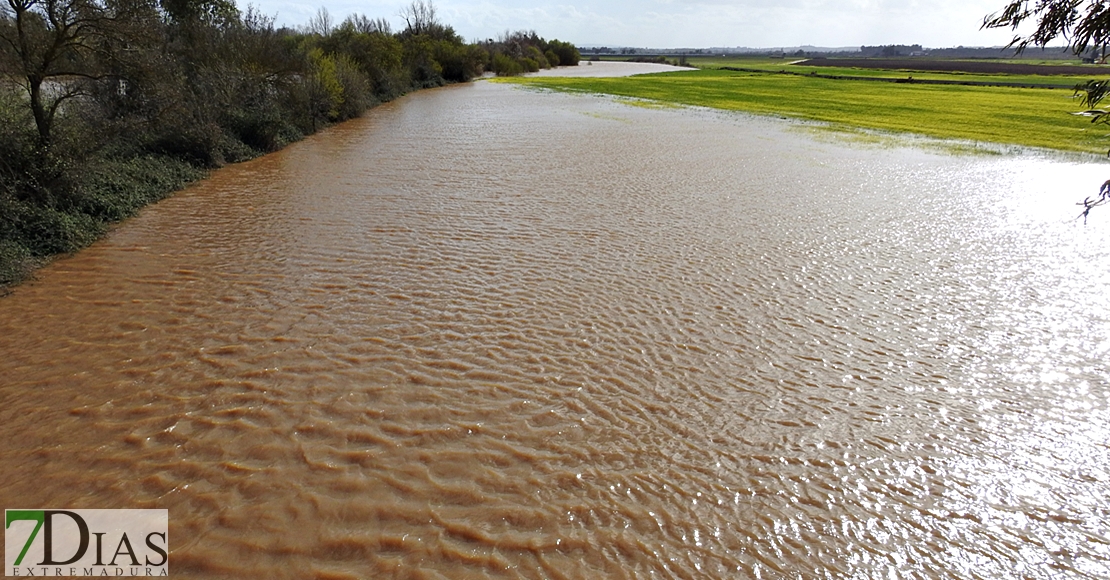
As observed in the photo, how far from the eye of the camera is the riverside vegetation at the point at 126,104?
834 centimetres

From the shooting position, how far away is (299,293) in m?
7.00

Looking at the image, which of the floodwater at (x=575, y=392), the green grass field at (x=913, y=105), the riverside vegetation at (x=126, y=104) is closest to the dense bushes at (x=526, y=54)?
the green grass field at (x=913, y=105)

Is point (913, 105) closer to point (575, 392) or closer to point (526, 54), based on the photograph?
point (575, 392)

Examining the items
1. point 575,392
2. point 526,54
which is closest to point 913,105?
point 575,392

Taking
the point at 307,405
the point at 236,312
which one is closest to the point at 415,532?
the point at 307,405

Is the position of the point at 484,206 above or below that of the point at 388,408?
above

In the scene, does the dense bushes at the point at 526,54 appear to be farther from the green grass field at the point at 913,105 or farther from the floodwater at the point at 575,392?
the floodwater at the point at 575,392

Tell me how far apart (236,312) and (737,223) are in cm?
765

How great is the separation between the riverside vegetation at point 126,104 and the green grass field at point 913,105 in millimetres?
20236

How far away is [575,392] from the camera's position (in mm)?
5191

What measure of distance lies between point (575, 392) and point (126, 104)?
1273cm

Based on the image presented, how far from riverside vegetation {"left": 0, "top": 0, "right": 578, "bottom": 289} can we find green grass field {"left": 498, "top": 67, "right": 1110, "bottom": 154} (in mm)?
20236

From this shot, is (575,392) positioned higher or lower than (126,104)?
lower

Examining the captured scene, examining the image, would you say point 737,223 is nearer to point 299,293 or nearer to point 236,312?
point 299,293
